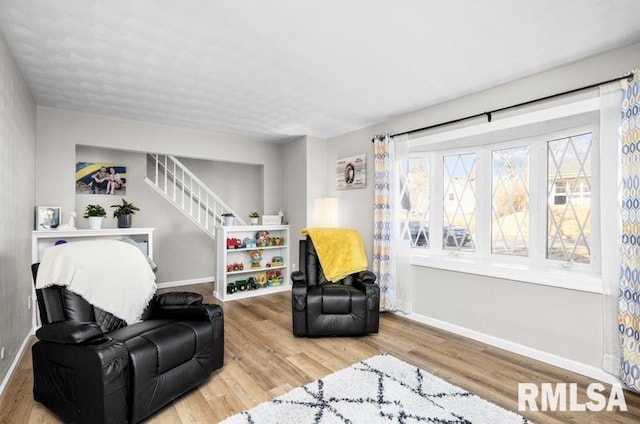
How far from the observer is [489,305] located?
307 centimetres

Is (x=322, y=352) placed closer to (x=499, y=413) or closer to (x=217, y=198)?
(x=499, y=413)

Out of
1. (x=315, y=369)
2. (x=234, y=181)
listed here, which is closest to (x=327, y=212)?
(x=234, y=181)

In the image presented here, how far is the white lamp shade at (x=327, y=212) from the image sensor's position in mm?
4703

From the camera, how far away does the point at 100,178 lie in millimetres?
4695

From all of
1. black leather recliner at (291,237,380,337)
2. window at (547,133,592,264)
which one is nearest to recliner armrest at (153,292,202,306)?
black leather recliner at (291,237,380,337)

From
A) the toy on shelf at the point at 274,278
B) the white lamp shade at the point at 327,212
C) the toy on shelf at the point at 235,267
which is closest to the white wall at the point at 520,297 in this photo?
the white lamp shade at the point at 327,212

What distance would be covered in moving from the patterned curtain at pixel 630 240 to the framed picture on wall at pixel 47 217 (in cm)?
546

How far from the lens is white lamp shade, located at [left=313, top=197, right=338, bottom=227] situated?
470 cm

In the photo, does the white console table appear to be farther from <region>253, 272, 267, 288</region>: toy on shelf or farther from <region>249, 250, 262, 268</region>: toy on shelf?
<region>253, 272, 267, 288</region>: toy on shelf

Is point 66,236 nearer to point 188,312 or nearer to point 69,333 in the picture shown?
point 188,312

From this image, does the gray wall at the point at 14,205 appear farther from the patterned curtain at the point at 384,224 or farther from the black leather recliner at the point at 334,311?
the patterned curtain at the point at 384,224

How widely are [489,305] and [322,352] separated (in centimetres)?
173

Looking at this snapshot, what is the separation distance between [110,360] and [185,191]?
420 centimetres

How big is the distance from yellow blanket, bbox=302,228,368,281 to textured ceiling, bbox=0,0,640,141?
1557mm
